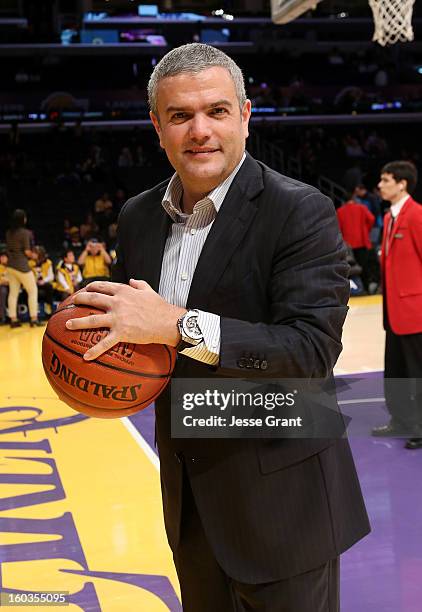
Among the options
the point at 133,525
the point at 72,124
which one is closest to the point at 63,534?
the point at 133,525

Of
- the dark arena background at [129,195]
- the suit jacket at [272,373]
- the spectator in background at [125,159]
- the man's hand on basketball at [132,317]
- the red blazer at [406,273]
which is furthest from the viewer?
the spectator in background at [125,159]

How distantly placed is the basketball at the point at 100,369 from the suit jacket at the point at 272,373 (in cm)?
11

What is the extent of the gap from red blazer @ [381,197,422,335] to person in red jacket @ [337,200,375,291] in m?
7.22

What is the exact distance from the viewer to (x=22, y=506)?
15.1 ft

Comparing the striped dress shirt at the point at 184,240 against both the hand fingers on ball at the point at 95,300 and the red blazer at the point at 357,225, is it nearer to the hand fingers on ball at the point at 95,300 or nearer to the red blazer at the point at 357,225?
the hand fingers on ball at the point at 95,300

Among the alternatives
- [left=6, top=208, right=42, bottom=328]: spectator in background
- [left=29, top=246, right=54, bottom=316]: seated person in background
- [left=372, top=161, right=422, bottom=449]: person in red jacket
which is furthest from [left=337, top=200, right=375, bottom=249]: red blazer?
[left=372, top=161, right=422, bottom=449]: person in red jacket

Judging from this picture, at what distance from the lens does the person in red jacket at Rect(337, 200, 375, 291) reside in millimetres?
12812

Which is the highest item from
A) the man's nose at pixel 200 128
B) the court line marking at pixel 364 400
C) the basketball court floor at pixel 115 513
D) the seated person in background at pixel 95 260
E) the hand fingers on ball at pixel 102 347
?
the man's nose at pixel 200 128

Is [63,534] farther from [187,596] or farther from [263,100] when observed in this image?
[263,100]

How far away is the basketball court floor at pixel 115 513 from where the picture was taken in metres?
3.57

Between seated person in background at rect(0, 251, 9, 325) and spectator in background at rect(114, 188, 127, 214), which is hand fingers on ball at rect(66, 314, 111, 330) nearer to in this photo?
seated person in background at rect(0, 251, 9, 325)

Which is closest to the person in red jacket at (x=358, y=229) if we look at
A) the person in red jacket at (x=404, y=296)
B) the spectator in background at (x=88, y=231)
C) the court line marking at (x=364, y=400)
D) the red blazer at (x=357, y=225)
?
the red blazer at (x=357, y=225)

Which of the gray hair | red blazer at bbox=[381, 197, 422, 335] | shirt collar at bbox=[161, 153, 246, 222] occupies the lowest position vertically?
red blazer at bbox=[381, 197, 422, 335]

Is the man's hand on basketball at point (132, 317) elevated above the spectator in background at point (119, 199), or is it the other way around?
the man's hand on basketball at point (132, 317)
